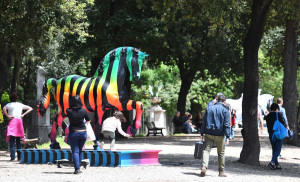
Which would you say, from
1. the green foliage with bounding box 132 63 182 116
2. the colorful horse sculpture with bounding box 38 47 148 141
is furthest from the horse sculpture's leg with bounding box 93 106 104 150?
the green foliage with bounding box 132 63 182 116

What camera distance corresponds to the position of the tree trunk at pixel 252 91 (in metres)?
16.3

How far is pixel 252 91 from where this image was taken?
16.4 metres

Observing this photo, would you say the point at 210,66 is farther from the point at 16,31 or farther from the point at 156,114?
the point at 16,31

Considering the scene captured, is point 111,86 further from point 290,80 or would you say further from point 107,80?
point 290,80

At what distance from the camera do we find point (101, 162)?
1485 cm

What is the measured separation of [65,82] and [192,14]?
4820 millimetres

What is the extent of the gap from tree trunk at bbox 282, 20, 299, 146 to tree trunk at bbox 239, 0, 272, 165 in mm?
9133

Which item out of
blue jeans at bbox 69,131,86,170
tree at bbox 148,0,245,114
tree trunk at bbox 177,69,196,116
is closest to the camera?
blue jeans at bbox 69,131,86,170

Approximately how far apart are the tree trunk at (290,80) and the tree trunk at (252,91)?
9133mm

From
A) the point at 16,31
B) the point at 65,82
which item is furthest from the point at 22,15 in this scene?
the point at 65,82

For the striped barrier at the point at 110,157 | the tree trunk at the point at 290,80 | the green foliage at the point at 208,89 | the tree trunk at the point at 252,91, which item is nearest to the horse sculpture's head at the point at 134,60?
the striped barrier at the point at 110,157

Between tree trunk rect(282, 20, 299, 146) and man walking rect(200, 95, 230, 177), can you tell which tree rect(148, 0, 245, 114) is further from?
man walking rect(200, 95, 230, 177)

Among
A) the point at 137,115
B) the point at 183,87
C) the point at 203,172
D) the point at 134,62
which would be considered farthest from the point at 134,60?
the point at 183,87

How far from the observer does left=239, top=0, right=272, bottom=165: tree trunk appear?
643 inches
